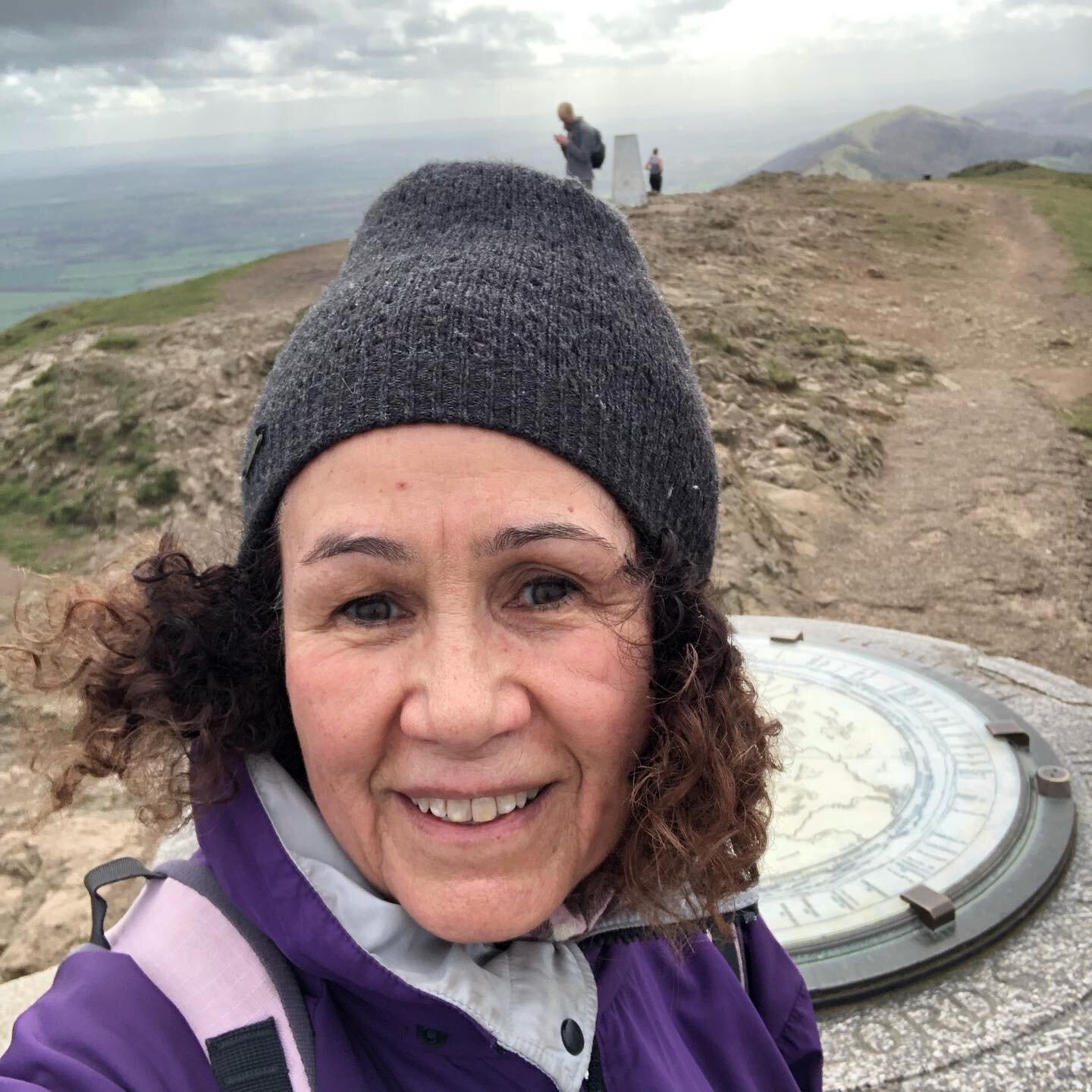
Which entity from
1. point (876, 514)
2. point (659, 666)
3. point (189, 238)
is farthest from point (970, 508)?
point (189, 238)

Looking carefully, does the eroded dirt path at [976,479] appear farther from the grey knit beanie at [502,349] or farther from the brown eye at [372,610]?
the brown eye at [372,610]

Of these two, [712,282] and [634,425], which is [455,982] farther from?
[712,282]

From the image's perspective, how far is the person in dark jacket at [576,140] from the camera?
13.7 metres

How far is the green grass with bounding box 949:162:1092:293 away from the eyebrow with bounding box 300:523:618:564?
15.7 meters

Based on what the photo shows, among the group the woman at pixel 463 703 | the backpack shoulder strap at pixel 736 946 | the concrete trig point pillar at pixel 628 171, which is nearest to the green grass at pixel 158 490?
the woman at pixel 463 703

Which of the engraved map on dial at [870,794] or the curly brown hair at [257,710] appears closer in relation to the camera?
the curly brown hair at [257,710]

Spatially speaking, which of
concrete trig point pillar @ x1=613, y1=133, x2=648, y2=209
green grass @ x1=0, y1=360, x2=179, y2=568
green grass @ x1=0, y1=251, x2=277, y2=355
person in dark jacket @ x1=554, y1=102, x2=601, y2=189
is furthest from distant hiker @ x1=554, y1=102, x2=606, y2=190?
green grass @ x1=0, y1=360, x2=179, y2=568

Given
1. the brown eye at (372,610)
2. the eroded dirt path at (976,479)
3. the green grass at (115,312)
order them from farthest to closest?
the green grass at (115,312)
the eroded dirt path at (976,479)
the brown eye at (372,610)

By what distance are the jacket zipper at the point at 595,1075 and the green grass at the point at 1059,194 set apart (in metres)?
15.8

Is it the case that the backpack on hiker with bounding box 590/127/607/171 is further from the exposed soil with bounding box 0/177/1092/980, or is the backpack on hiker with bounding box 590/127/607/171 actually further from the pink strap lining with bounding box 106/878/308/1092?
the pink strap lining with bounding box 106/878/308/1092

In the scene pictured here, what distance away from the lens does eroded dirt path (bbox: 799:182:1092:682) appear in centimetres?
694

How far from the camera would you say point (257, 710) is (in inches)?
63.4

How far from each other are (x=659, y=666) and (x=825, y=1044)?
70.6 inches

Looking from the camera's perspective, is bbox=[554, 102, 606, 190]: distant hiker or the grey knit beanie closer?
the grey knit beanie
